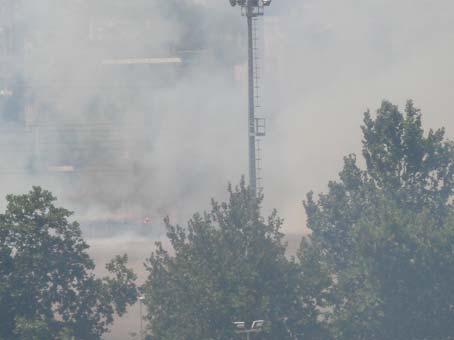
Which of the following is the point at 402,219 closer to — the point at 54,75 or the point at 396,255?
the point at 396,255

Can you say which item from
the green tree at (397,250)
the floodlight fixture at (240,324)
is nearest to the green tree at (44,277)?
the floodlight fixture at (240,324)

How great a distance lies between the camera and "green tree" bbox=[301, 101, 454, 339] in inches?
1966

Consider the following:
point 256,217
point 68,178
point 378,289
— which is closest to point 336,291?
point 378,289

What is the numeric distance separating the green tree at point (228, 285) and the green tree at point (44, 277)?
→ 198 centimetres

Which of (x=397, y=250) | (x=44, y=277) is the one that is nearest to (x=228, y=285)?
(x=44, y=277)

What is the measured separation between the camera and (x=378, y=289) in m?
50.0

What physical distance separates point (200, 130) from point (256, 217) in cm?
4143

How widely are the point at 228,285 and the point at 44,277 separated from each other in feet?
23.0

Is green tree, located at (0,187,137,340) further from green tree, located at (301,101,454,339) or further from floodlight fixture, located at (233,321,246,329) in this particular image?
green tree, located at (301,101,454,339)

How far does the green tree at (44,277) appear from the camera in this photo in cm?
4359

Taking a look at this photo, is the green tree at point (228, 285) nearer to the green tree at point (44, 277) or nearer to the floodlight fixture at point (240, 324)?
the floodlight fixture at point (240, 324)

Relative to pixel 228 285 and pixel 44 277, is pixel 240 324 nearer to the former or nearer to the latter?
pixel 228 285

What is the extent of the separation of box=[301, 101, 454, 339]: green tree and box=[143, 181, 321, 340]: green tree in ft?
7.56

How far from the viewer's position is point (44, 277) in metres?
44.4
